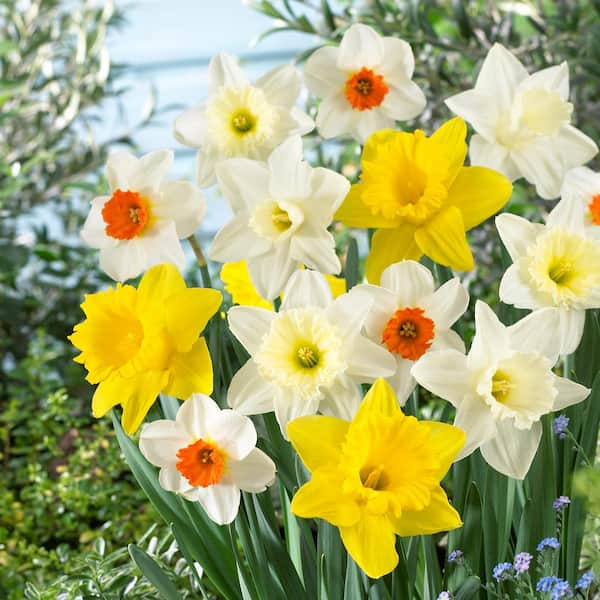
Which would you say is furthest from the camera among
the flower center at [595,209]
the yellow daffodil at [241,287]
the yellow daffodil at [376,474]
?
the yellow daffodil at [241,287]

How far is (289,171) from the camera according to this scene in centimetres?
60

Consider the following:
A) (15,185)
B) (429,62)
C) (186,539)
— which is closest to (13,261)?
(15,185)

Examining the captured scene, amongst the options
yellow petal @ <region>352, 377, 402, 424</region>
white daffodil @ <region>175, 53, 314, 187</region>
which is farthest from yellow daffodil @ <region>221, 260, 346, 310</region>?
yellow petal @ <region>352, 377, 402, 424</region>

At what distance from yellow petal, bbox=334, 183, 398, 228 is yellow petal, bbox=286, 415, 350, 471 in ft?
0.49

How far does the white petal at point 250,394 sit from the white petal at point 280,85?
0.72ft

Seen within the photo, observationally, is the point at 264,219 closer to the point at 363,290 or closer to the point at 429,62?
the point at 363,290

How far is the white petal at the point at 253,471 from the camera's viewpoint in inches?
24.0

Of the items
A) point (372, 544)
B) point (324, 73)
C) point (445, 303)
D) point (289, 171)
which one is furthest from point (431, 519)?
point (324, 73)

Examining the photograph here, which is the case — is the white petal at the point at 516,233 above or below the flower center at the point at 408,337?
above

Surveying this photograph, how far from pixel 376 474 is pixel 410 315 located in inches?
4.4

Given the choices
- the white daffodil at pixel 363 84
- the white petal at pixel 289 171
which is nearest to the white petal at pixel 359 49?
the white daffodil at pixel 363 84

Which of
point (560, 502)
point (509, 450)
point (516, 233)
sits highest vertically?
point (516, 233)

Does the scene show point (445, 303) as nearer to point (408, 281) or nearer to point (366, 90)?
point (408, 281)

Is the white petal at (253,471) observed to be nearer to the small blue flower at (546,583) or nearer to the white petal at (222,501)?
the white petal at (222,501)
